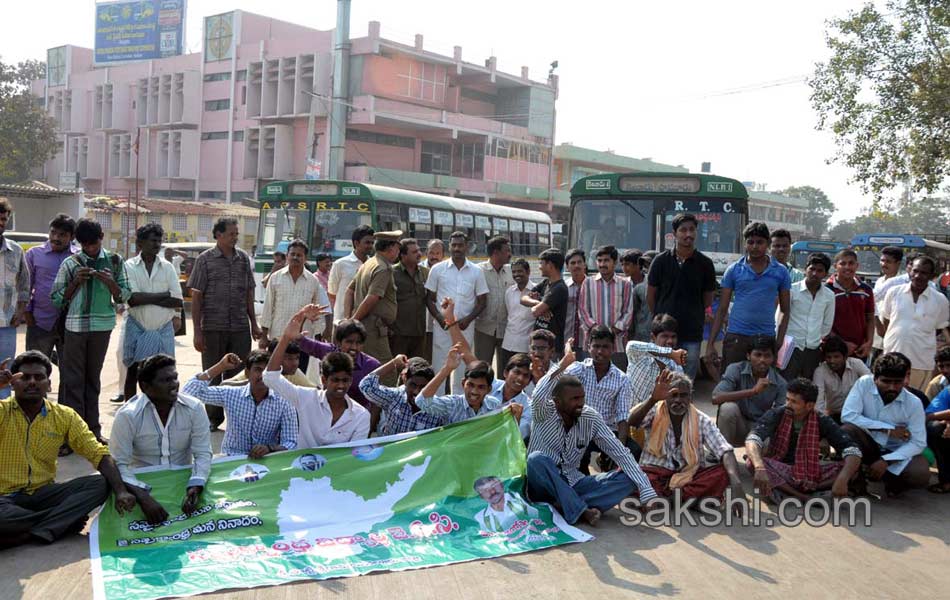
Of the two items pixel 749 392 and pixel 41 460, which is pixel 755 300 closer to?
pixel 749 392

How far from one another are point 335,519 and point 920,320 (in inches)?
238

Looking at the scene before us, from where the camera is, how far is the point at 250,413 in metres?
5.91

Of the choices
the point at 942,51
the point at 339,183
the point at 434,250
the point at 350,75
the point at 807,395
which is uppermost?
the point at 350,75

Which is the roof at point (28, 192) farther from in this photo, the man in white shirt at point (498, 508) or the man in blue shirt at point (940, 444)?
the man in blue shirt at point (940, 444)

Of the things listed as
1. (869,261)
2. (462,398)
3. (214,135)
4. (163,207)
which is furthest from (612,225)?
(214,135)

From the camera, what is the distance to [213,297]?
7605 millimetres

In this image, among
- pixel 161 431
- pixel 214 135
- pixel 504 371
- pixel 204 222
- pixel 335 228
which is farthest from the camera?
pixel 214 135

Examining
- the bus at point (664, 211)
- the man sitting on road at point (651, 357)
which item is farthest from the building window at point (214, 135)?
the man sitting on road at point (651, 357)

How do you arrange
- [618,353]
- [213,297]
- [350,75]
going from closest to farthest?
[213,297]
[618,353]
[350,75]

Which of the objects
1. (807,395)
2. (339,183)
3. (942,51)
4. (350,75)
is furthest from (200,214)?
(807,395)

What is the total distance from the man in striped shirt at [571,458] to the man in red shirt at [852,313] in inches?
135

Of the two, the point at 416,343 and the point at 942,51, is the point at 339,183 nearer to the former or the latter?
the point at 416,343

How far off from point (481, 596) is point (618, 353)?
4169 mm

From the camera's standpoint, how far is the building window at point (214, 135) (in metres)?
46.4
